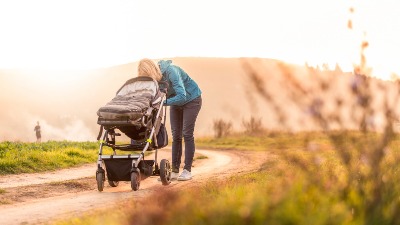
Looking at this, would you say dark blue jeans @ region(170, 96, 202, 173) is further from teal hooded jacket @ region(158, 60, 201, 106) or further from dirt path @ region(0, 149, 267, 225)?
dirt path @ region(0, 149, 267, 225)

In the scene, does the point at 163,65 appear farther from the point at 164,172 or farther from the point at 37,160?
the point at 37,160

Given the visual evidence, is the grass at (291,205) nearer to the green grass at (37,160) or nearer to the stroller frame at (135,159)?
the stroller frame at (135,159)

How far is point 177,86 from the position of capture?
9.14 metres

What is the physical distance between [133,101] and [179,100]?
37.9 inches

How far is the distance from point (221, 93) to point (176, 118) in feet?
241

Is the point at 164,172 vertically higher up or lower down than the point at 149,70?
lower down

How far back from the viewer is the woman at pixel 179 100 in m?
9.13

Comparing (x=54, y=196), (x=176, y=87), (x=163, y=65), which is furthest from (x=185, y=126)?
(x=54, y=196)

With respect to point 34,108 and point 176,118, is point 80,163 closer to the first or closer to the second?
point 176,118

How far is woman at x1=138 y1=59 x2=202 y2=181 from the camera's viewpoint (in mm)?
9133

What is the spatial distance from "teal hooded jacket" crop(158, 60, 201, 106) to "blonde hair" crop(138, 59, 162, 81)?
20 centimetres

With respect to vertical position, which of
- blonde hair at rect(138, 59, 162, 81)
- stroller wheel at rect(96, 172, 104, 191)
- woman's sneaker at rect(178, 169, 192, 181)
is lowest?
woman's sneaker at rect(178, 169, 192, 181)

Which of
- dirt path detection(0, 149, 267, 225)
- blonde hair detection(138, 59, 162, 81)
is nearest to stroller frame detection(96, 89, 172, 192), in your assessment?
dirt path detection(0, 149, 267, 225)

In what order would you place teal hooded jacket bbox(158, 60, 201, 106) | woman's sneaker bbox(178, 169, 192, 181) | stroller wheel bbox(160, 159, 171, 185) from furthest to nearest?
woman's sneaker bbox(178, 169, 192, 181), teal hooded jacket bbox(158, 60, 201, 106), stroller wheel bbox(160, 159, 171, 185)
